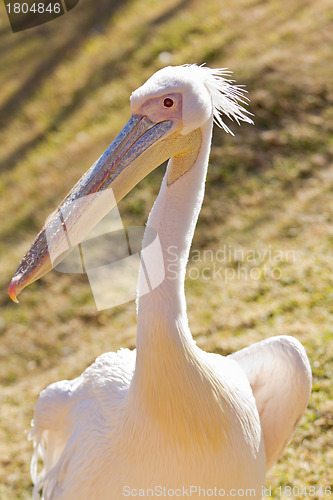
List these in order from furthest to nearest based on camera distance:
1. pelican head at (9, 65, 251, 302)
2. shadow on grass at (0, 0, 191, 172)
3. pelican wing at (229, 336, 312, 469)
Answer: shadow on grass at (0, 0, 191, 172) → pelican wing at (229, 336, 312, 469) → pelican head at (9, 65, 251, 302)

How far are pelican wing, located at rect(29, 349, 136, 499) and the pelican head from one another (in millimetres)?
710

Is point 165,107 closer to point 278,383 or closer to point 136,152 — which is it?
point 136,152

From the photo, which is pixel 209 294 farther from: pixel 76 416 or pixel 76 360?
pixel 76 416

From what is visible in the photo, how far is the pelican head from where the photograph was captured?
2016mm

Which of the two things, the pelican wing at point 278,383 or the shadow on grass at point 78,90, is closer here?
the pelican wing at point 278,383

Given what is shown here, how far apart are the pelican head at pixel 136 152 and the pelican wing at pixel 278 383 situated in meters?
1.02

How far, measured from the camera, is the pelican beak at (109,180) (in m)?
2.03

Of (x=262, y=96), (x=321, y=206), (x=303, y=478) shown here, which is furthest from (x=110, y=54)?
(x=303, y=478)

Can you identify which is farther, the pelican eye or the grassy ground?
the grassy ground

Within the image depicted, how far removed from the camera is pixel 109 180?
6.87ft

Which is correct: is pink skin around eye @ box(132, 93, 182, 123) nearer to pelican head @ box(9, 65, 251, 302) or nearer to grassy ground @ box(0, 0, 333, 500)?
pelican head @ box(9, 65, 251, 302)

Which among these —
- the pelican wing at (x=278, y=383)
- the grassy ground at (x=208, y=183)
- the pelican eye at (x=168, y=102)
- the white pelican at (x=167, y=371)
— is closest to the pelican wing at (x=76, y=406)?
the white pelican at (x=167, y=371)

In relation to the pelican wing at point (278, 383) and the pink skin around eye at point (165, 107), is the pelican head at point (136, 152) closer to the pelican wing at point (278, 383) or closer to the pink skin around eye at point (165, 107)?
the pink skin around eye at point (165, 107)

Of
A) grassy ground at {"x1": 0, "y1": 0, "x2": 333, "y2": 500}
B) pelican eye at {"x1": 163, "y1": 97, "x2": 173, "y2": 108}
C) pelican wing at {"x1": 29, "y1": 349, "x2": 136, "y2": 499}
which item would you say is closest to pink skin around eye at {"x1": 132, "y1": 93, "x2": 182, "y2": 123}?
pelican eye at {"x1": 163, "y1": 97, "x2": 173, "y2": 108}
